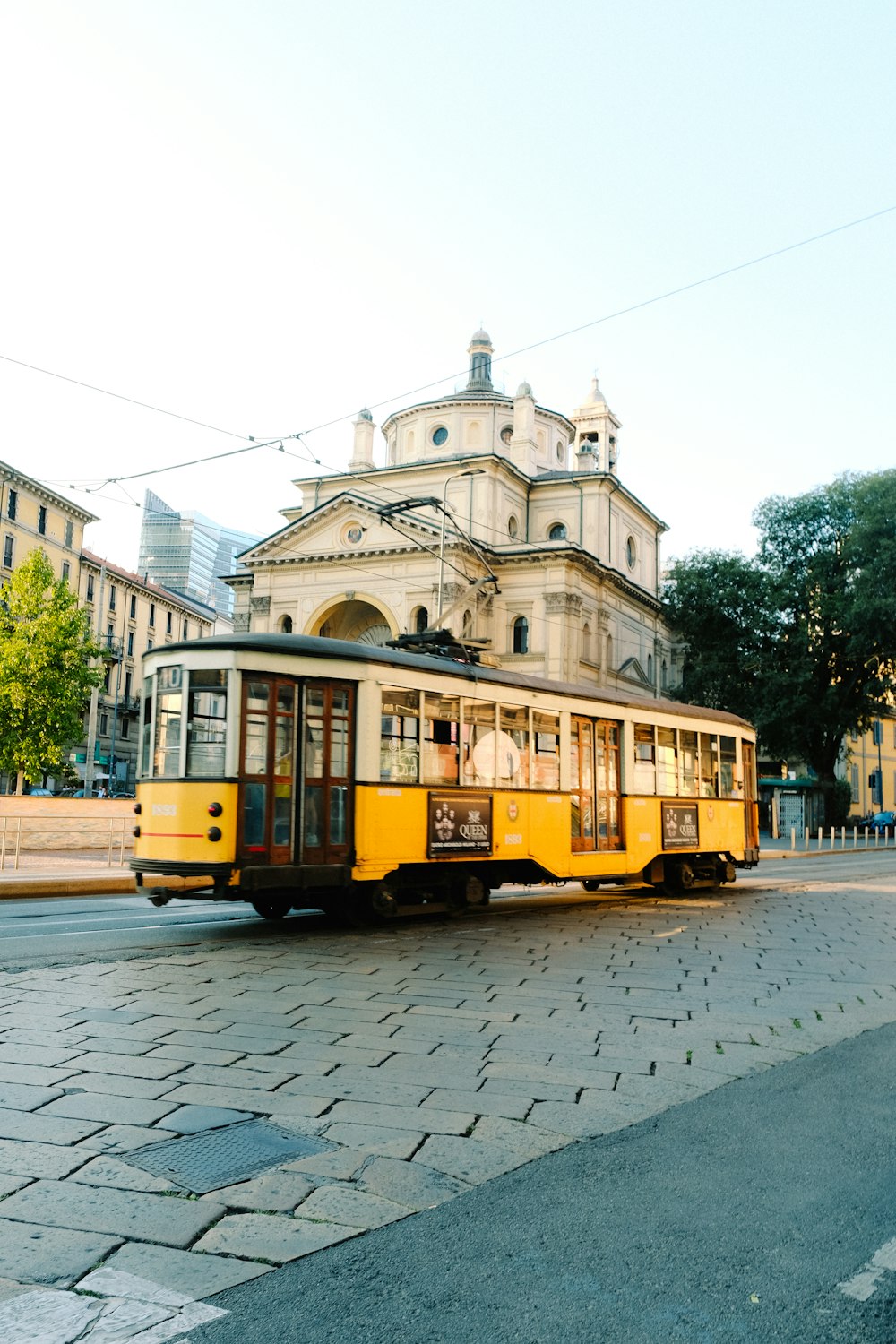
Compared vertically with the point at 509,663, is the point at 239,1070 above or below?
below

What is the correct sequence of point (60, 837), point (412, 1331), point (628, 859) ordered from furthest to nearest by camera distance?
1. point (60, 837)
2. point (628, 859)
3. point (412, 1331)

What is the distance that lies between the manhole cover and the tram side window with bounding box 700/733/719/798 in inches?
490

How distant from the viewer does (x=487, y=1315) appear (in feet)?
8.54

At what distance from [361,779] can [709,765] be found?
24.9 ft

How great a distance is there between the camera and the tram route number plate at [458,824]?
1077cm

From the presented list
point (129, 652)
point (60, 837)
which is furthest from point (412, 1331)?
point (129, 652)

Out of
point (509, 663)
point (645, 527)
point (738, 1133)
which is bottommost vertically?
point (738, 1133)

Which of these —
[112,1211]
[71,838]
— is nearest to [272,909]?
[112,1211]

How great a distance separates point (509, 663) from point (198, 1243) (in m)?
43.3

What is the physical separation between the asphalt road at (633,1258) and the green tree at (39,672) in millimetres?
36195

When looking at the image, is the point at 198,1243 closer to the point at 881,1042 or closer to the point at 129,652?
the point at 881,1042

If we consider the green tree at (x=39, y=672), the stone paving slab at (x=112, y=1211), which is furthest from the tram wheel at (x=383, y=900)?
the green tree at (x=39, y=672)

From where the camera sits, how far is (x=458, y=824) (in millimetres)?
11047

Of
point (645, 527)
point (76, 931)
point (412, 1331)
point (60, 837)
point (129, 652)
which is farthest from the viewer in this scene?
point (129, 652)
